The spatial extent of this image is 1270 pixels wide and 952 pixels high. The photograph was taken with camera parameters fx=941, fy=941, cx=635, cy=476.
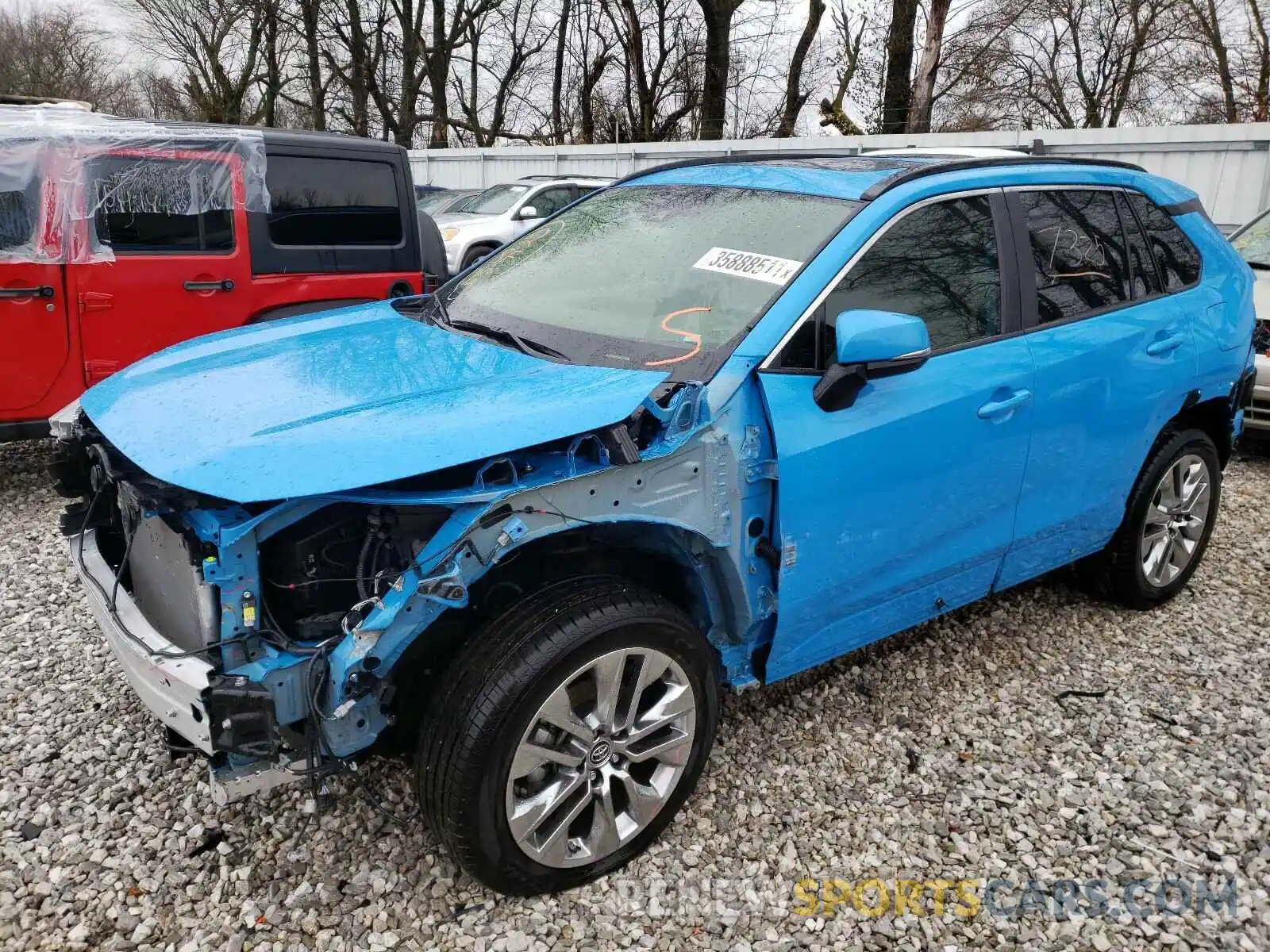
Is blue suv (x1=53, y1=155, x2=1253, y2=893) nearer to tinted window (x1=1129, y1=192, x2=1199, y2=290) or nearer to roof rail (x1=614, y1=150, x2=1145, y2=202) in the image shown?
roof rail (x1=614, y1=150, x2=1145, y2=202)

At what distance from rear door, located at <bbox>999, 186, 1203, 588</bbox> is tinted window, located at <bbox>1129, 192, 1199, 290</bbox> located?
0.24 feet

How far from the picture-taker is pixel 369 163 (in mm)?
6289

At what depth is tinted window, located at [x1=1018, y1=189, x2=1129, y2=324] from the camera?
131 inches

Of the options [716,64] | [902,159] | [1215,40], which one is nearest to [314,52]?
[716,64]

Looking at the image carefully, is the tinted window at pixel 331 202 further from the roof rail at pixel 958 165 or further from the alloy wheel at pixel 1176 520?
the alloy wheel at pixel 1176 520

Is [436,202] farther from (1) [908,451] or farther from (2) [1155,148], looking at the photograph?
(1) [908,451]

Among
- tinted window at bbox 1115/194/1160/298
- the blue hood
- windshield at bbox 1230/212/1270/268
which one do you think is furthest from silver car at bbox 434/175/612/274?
the blue hood

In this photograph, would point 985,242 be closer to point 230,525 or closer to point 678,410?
point 678,410

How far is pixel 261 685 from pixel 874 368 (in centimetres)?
179

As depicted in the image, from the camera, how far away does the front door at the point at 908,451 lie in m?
2.63

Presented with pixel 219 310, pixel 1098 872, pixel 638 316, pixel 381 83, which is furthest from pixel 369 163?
pixel 381 83

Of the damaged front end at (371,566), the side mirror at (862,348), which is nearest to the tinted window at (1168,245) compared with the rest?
the side mirror at (862,348)

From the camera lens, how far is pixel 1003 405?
9.97 ft

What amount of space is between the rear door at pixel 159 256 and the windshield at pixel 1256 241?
727 cm
